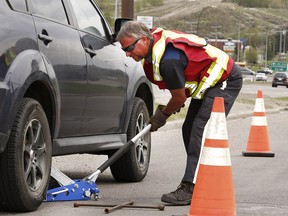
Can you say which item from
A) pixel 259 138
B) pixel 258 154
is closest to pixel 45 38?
pixel 258 154

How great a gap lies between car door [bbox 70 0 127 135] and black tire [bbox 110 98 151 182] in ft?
0.84

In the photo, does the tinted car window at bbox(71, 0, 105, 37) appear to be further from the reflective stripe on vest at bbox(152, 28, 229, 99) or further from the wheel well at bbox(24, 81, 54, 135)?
the wheel well at bbox(24, 81, 54, 135)

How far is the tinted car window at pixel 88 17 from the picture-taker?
7.96 metres

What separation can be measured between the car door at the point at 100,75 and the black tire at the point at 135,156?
0.26m

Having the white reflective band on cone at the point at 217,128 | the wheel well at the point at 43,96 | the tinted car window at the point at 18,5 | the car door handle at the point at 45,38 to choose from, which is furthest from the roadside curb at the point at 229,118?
the white reflective band on cone at the point at 217,128

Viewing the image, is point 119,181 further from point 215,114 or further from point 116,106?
point 215,114

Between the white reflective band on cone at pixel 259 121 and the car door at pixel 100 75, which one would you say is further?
the white reflective band on cone at pixel 259 121

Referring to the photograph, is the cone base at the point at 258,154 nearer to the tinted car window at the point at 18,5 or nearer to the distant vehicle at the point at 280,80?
the tinted car window at the point at 18,5

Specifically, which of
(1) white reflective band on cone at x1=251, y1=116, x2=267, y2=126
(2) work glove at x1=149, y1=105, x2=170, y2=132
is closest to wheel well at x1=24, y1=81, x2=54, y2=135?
(2) work glove at x1=149, y1=105, x2=170, y2=132

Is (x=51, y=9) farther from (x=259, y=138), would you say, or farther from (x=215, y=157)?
(x=259, y=138)

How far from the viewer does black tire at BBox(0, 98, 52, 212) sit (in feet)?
20.5

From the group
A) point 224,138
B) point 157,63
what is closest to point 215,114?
point 224,138

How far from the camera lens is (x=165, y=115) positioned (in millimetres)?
7371

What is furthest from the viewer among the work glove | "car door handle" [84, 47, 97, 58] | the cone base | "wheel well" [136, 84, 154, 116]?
the cone base
